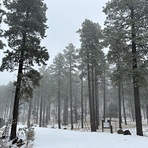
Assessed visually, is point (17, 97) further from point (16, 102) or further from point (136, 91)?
point (136, 91)

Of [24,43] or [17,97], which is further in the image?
[24,43]

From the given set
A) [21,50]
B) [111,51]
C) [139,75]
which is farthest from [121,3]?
[21,50]

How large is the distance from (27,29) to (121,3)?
7360 mm

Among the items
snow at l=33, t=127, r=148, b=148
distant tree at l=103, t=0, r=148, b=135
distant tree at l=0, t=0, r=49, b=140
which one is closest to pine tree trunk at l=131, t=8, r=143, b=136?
distant tree at l=103, t=0, r=148, b=135

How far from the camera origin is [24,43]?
1172 centimetres

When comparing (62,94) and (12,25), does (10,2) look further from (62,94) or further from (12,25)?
(62,94)

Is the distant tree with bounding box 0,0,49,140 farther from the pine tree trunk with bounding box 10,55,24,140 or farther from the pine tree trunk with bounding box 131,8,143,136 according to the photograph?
the pine tree trunk with bounding box 131,8,143,136

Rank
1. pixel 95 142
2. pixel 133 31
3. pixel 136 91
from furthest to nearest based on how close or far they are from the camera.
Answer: pixel 133 31, pixel 136 91, pixel 95 142

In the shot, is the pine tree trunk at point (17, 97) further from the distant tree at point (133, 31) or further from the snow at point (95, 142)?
the distant tree at point (133, 31)

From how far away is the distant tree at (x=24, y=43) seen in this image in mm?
11281

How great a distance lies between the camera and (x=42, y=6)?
1294 cm

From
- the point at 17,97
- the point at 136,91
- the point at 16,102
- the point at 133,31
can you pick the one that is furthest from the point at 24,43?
the point at 136,91

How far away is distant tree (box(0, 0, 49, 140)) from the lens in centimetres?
1128

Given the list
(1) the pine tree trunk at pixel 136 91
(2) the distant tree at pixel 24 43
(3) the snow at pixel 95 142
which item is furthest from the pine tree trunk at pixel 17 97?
(1) the pine tree trunk at pixel 136 91
